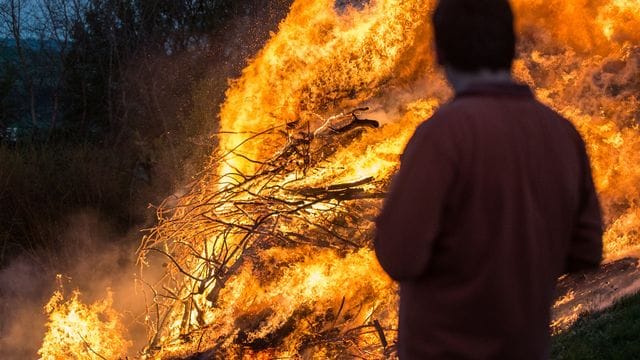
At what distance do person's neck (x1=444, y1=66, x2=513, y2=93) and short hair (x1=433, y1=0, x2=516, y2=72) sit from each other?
0.5 inches

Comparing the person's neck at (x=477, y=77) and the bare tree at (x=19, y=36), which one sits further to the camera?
the bare tree at (x=19, y=36)

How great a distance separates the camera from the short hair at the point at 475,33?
1.84m

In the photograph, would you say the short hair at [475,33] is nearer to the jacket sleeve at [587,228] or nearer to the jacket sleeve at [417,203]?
the jacket sleeve at [417,203]

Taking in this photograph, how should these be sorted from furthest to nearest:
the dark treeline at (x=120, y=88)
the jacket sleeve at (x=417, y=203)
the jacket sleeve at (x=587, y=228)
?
the dark treeline at (x=120, y=88) < the jacket sleeve at (x=587, y=228) < the jacket sleeve at (x=417, y=203)

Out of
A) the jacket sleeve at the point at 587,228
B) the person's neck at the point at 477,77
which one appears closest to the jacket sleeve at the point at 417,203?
the person's neck at the point at 477,77

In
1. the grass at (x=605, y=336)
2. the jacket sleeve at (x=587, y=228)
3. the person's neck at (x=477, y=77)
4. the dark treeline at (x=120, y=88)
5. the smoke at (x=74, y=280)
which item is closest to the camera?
the person's neck at (x=477, y=77)

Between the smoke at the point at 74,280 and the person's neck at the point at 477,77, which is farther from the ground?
the smoke at the point at 74,280

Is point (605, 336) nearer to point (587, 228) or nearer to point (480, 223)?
point (587, 228)


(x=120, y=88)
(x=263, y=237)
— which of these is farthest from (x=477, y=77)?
(x=120, y=88)

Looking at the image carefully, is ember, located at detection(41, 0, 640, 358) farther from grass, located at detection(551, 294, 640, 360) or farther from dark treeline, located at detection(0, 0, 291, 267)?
dark treeline, located at detection(0, 0, 291, 267)

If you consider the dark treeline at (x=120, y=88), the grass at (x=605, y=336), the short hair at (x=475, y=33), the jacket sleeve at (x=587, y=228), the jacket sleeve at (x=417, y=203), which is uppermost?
the dark treeline at (x=120, y=88)

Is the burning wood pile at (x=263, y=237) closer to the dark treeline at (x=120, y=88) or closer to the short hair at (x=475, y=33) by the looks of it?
the short hair at (x=475, y=33)

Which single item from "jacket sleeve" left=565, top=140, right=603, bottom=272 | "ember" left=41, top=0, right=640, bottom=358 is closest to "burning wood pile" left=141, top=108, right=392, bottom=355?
"ember" left=41, top=0, right=640, bottom=358

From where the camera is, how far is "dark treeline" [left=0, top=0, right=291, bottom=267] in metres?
12.4
